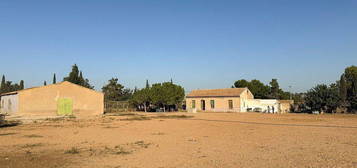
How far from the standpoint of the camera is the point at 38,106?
111 ft

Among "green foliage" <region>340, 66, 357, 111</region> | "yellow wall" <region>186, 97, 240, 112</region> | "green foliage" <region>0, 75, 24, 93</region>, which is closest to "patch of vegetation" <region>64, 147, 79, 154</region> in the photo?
"yellow wall" <region>186, 97, 240, 112</region>

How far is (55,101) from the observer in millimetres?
35094

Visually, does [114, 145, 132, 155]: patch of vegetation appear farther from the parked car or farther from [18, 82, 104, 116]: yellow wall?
the parked car

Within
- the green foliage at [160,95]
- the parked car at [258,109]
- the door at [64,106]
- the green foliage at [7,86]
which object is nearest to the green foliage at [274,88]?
the parked car at [258,109]

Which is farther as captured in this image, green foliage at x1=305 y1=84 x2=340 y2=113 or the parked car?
the parked car

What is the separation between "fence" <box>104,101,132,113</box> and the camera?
49406mm

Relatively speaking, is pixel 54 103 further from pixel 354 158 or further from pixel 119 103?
pixel 354 158

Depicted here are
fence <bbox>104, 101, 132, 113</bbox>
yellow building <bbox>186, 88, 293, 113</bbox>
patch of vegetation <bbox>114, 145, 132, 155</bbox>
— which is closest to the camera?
patch of vegetation <bbox>114, 145, 132, 155</bbox>

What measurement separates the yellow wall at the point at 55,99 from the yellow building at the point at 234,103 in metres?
16.7

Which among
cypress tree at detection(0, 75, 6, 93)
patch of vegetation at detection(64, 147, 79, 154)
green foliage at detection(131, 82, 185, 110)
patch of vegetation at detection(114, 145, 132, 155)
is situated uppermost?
cypress tree at detection(0, 75, 6, 93)

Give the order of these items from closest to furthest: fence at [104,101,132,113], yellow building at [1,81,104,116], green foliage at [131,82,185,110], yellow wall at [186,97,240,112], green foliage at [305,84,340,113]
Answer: yellow building at [1,81,104,116] < green foliage at [305,84,340,113] < yellow wall at [186,97,240,112] < green foliage at [131,82,185,110] < fence at [104,101,132,113]

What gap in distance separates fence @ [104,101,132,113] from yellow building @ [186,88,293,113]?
12.6 meters

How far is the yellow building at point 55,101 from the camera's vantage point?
32875mm

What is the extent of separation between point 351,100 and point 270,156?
38879mm
